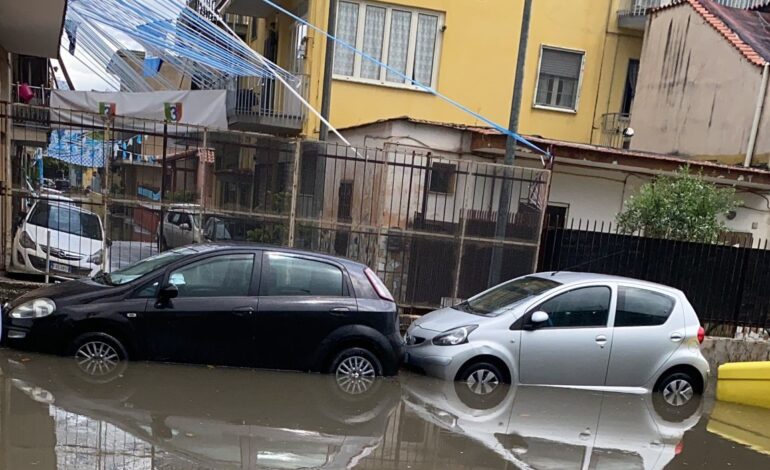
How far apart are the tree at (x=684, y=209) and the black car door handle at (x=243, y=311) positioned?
7.01 m

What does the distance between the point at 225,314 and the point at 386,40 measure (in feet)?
34.1

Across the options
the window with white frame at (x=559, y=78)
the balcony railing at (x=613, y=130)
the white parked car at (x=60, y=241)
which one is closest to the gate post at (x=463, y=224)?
the white parked car at (x=60, y=241)

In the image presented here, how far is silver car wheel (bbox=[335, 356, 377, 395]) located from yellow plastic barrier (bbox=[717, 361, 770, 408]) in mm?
4795

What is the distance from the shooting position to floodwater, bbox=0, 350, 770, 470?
4.85m

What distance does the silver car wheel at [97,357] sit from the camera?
21.1 ft

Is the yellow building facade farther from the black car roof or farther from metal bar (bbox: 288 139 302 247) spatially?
the black car roof

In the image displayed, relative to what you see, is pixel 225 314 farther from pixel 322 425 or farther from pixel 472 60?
pixel 472 60

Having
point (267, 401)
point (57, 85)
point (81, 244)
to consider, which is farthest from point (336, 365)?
point (57, 85)

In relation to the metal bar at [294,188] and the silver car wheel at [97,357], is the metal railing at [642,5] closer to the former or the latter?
the metal bar at [294,188]

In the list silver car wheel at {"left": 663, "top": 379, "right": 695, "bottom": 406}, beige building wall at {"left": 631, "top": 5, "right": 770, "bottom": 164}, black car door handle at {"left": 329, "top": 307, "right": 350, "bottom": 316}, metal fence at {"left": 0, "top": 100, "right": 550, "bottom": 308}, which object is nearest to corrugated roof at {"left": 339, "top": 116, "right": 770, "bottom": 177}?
beige building wall at {"left": 631, "top": 5, "right": 770, "bottom": 164}

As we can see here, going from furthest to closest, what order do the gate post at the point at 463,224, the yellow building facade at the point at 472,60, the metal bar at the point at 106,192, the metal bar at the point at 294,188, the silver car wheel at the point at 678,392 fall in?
the yellow building facade at the point at 472,60 → the gate post at the point at 463,224 → the metal bar at the point at 294,188 → the metal bar at the point at 106,192 → the silver car wheel at the point at 678,392

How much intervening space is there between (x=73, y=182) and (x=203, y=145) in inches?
72.7

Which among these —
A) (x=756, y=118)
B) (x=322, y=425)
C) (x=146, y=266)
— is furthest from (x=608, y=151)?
(x=146, y=266)

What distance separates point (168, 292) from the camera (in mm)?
6547
